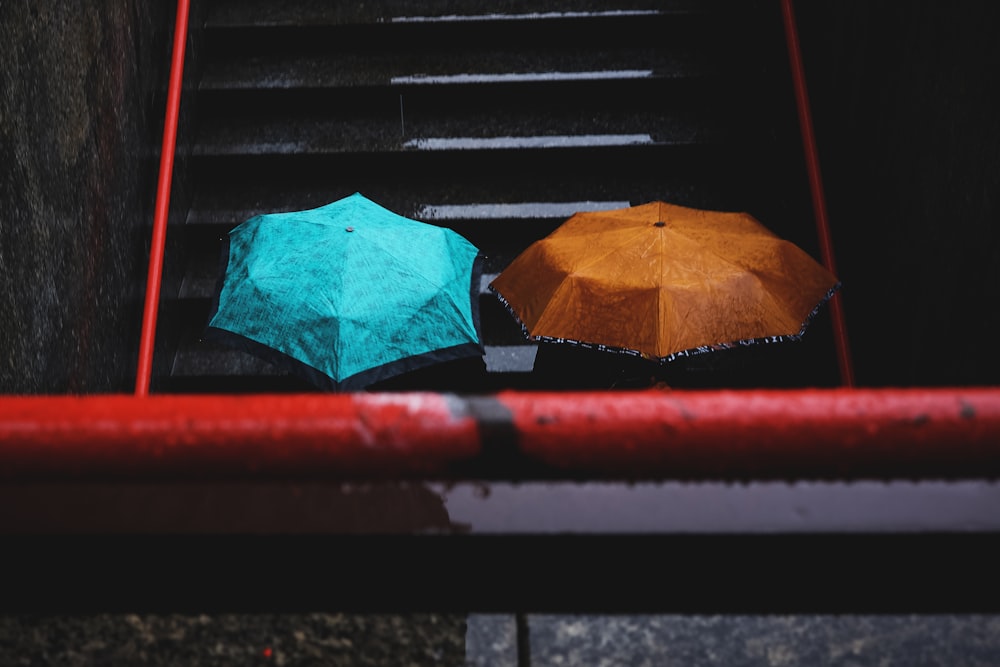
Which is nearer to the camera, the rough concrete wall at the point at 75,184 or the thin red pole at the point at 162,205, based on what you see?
the rough concrete wall at the point at 75,184

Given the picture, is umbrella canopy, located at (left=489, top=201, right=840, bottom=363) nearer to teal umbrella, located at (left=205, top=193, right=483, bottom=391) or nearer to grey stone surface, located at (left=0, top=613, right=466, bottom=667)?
teal umbrella, located at (left=205, top=193, right=483, bottom=391)

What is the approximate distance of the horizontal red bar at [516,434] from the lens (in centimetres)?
106

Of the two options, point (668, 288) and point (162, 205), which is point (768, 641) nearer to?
point (668, 288)

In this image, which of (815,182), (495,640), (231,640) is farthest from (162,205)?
(495,640)

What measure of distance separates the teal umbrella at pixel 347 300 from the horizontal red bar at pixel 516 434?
7.88ft

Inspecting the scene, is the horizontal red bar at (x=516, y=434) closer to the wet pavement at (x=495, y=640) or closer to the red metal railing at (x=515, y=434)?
the red metal railing at (x=515, y=434)

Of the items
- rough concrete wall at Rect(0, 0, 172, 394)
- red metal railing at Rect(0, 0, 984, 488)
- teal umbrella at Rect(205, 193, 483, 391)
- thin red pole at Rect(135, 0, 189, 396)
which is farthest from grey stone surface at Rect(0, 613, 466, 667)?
thin red pole at Rect(135, 0, 189, 396)

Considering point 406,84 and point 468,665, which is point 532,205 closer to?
point 406,84

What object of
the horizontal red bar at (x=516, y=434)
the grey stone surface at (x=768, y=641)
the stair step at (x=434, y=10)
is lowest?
the grey stone surface at (x=768, y=641)

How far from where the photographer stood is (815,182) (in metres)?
5.06

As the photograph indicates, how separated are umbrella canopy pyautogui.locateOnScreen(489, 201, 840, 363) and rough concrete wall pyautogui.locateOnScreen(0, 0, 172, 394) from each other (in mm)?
2261

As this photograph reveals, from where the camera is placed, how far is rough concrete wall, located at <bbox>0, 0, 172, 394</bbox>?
372 cm

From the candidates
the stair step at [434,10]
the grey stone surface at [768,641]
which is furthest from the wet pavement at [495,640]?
the stair step at [434,10]

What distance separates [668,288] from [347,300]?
1404 mm
